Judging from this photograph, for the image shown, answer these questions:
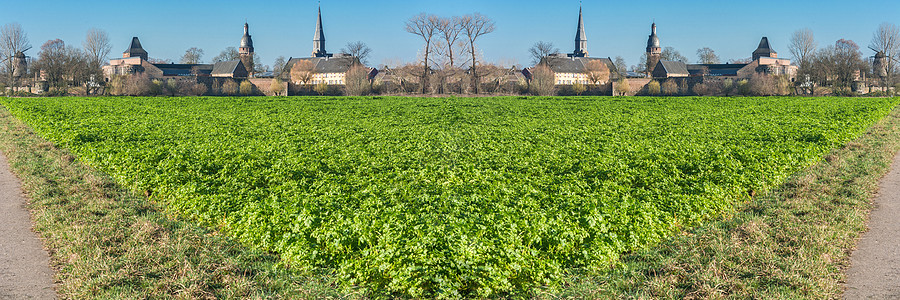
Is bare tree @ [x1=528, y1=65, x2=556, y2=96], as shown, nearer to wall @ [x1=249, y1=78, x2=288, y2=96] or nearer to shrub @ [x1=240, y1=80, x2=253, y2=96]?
wall @ [x1=249, y1=78, x2=288, y2=96]

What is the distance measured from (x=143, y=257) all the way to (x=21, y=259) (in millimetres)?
2036

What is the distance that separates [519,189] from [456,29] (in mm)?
62753

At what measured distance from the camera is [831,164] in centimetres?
1716

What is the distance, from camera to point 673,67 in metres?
136

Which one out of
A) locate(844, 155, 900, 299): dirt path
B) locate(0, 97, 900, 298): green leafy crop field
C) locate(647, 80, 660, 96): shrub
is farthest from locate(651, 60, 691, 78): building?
locate(844, 155, 900, 299): dirt path

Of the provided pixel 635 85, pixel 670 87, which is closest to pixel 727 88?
pixel 670 87

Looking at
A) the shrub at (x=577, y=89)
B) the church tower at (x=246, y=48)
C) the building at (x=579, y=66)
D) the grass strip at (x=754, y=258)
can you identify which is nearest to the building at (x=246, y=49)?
the church tower at (x=246, y=48)

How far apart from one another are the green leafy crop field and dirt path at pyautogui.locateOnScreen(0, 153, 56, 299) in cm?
209

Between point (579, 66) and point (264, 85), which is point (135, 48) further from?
point (579, 66)

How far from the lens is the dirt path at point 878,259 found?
304 inches

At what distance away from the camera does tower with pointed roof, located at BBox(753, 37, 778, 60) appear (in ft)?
514

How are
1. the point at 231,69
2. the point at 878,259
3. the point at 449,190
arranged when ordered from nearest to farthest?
the point at 878,259 < the point at 449,190 < the point at 231,69

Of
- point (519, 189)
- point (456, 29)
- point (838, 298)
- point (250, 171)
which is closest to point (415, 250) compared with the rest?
point (519, 189)

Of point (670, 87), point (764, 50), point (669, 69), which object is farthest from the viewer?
point (764, 50)
